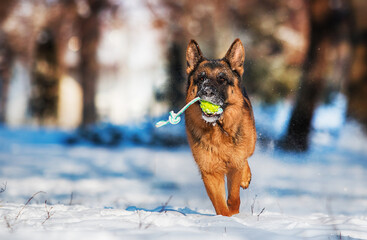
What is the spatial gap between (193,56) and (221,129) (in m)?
0.92

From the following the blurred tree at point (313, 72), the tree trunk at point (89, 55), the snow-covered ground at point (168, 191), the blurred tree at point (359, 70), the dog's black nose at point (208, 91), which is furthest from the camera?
the tree trunk at point (89, 55)

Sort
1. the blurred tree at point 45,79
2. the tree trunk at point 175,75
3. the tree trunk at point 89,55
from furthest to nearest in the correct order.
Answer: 1. the blurred tree at point 45,79
2. the tree trunk at point 89,55
3. the tree trunk at point 175,75

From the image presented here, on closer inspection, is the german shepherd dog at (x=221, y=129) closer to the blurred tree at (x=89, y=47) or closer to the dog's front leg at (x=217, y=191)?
the dog's front leg at (x=217, y=191)

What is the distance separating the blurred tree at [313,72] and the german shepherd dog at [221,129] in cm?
772

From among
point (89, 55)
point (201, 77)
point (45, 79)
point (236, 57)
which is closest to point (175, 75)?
point (89, 55)

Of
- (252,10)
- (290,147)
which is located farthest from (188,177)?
(252,10)

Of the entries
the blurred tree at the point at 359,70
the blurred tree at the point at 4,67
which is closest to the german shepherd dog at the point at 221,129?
the blurred tree at the point at 359,70

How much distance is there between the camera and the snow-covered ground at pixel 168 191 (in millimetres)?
3555

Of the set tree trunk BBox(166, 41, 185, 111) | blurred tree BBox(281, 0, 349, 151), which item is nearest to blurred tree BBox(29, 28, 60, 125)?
tree trunk BBox(166, 41, 185, 111)

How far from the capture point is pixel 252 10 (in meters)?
19.4

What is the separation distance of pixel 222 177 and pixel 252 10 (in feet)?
52.9

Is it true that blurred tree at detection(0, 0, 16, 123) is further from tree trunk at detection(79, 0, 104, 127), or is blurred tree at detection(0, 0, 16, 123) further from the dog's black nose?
the dog's black nose

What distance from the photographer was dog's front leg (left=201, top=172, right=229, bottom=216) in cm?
445

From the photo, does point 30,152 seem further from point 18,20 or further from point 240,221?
point 18,20
